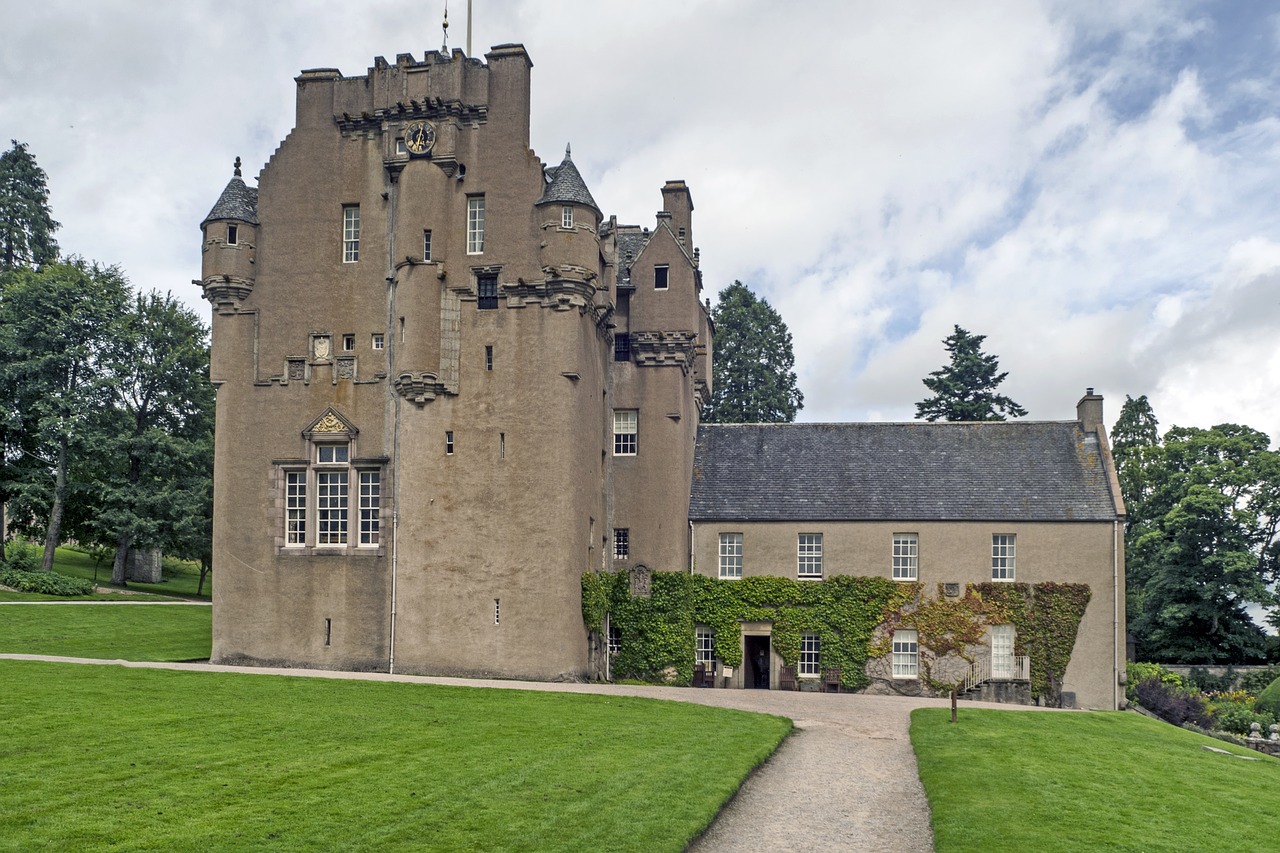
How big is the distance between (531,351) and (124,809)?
2339cm

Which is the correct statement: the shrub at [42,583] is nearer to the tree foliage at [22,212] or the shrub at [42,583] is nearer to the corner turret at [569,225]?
the tree foliage at [22,212]

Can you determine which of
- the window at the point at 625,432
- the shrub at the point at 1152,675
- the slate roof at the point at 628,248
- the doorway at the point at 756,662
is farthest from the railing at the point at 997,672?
the slate roof at the point at 628,248

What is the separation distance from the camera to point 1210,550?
53.0 metres

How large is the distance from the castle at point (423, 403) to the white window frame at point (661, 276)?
1.87m

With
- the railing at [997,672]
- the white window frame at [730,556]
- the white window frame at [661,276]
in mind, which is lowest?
the railing at [997,672]

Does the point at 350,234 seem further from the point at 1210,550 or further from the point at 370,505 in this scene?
the point at 1210,550

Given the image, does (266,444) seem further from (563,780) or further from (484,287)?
(563,780)

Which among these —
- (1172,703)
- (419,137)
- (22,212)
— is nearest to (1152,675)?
(1172,703)

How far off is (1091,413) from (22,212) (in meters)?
53.0

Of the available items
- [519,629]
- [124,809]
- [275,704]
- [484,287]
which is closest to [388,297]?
[484,287]

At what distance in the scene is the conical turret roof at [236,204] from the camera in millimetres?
38594

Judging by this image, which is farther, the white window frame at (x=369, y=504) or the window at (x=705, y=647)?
the window at (x=705, y=647)

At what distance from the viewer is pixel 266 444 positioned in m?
37.9

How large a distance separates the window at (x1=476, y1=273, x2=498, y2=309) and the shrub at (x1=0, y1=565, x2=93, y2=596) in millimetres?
24072
